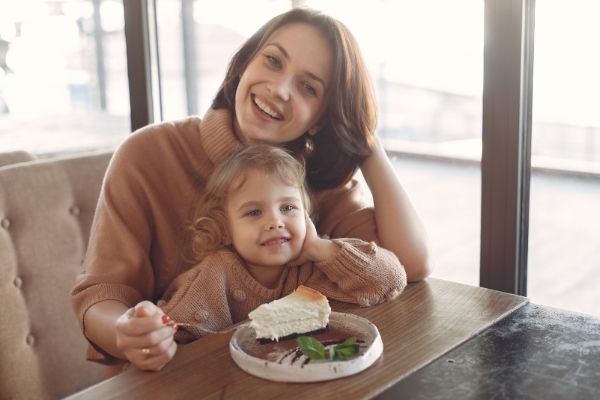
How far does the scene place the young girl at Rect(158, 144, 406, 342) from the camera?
135 centimetres

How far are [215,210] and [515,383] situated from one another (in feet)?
2.11

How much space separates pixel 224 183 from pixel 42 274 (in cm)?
65

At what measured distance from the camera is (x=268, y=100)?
1533 mm

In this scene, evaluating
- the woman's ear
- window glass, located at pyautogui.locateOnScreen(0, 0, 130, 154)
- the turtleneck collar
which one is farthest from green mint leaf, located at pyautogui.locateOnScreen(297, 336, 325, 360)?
window glass, located at pyautogui.locateOnScreen(0, 0, 130, 154)

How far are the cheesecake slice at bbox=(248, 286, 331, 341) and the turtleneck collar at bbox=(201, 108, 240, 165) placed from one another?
470 millimetres

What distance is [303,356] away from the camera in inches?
42.5

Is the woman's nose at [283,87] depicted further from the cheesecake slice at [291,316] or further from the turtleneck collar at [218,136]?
the cheesecake slice at [291,316]

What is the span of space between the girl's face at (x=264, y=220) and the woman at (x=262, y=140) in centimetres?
18

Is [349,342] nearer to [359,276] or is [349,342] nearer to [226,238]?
[359,276]

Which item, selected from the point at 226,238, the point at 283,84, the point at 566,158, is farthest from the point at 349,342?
the point at 566,158

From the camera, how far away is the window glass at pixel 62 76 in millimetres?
2613

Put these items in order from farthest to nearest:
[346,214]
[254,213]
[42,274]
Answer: [42,274]
[346,214]
[254,213]

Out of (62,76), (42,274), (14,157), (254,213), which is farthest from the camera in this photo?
(62,76)

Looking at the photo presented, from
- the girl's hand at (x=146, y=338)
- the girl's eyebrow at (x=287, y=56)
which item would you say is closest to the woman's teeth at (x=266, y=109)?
the girl's eyebrow at (x=287, y=56)
